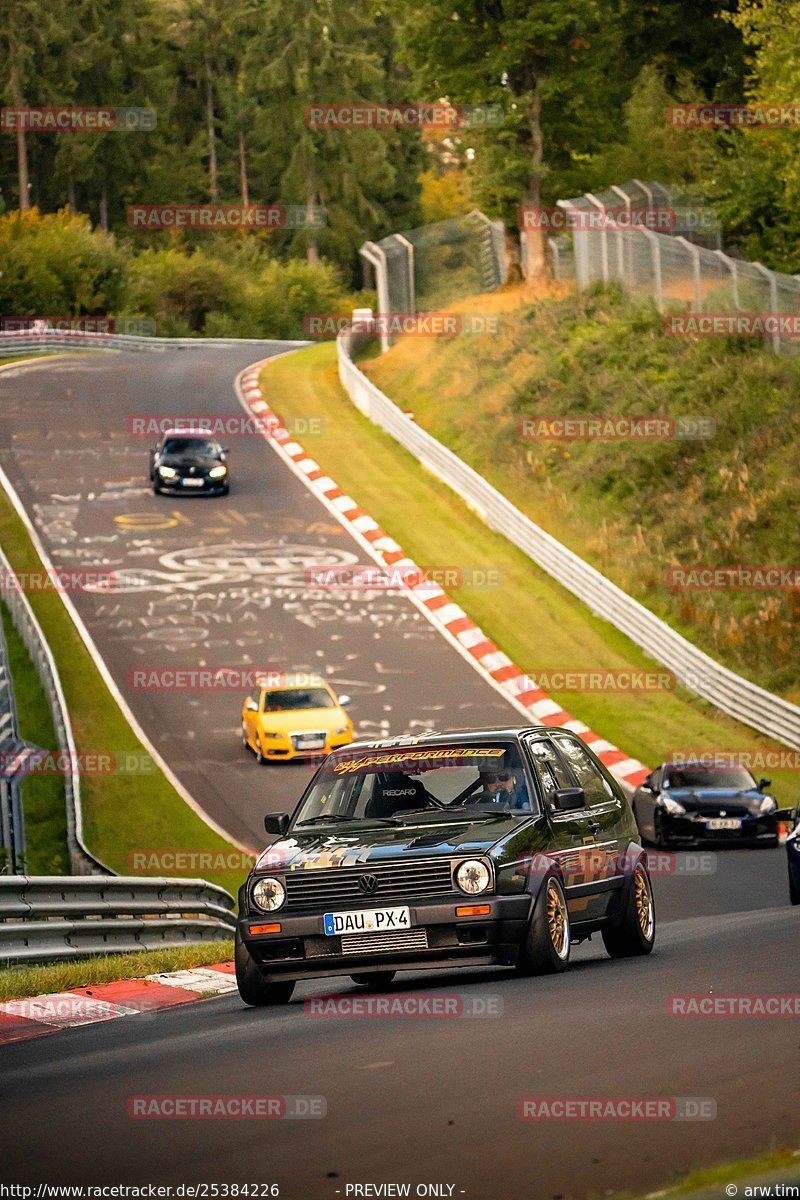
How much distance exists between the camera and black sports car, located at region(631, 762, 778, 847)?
23.4 metres

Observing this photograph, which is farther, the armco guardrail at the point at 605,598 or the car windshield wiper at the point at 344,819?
the armco guardrail at the point at 605,598

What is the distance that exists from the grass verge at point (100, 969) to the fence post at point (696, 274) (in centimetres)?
2965

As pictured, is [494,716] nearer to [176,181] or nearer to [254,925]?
[254,925]

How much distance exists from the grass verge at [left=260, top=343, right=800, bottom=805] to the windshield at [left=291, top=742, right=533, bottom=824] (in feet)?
51.7

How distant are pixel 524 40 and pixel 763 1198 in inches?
1901

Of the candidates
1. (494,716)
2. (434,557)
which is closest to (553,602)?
(434,557)

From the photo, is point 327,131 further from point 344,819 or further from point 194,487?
point 344,819

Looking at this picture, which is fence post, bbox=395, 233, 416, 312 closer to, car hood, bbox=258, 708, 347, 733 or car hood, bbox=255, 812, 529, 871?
car hood, bbox=258, 708, 347, 733

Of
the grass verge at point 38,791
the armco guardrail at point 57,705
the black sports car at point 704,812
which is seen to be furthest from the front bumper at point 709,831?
the grass verge at point 38,791

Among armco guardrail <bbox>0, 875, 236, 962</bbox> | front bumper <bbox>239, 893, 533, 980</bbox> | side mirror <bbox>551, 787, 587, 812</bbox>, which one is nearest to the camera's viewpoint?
front bumper <bbox>239, 893, 533, 980</bbox>

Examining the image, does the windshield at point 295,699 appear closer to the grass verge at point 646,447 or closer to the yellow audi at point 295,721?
the yellow audi at point 295,721

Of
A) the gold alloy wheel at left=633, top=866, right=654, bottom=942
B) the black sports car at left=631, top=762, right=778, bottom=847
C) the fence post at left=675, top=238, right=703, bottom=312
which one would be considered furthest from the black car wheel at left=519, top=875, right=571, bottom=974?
the fence post at left=675, top=238, right=703, bottom=312

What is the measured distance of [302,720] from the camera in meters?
27.0

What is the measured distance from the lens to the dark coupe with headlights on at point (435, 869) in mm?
10562
